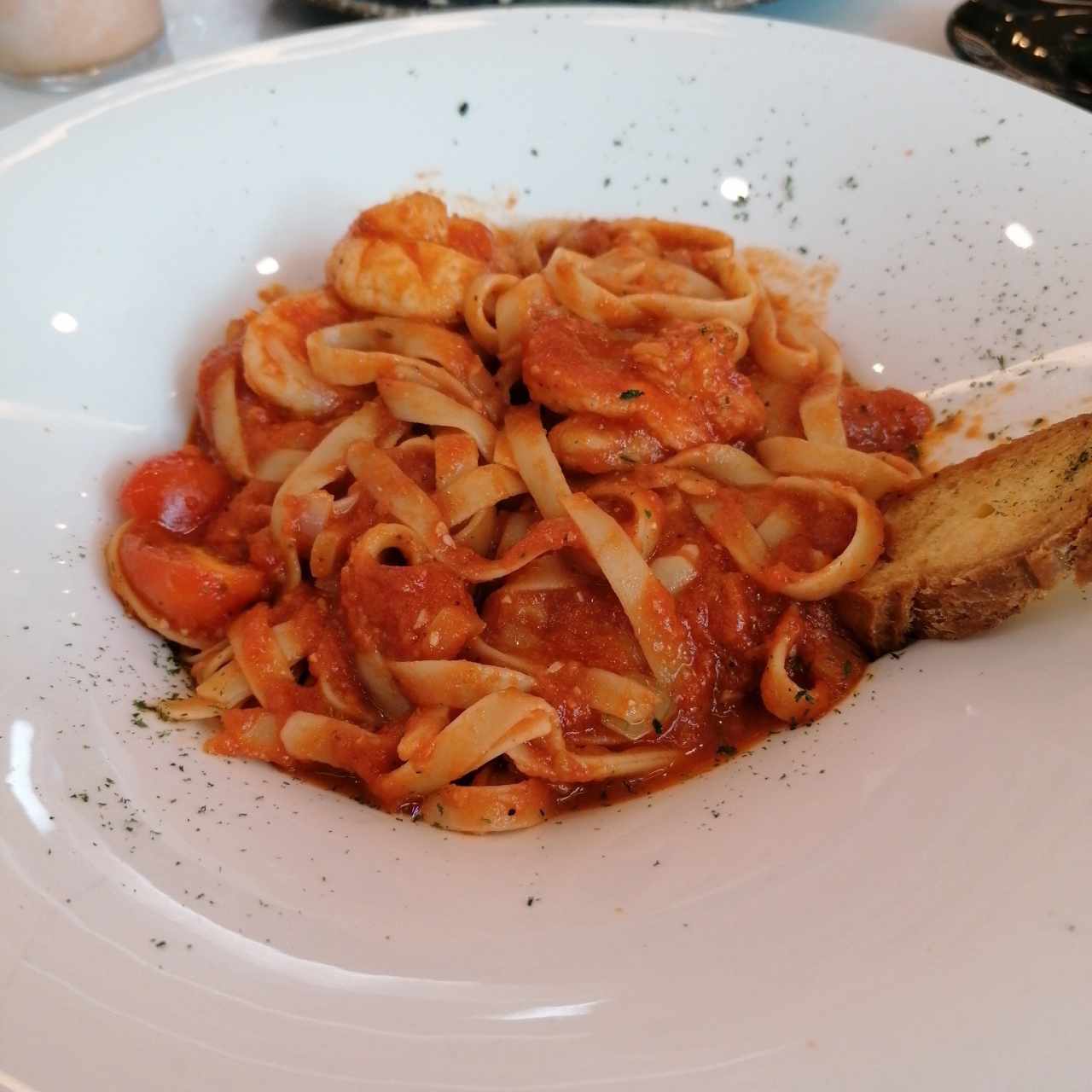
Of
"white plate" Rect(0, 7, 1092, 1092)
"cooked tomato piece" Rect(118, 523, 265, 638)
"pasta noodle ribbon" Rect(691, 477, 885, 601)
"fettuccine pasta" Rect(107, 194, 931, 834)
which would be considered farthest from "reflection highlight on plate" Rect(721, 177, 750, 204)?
"cooked tomato piece" Rect(118, 523, 265, 638)

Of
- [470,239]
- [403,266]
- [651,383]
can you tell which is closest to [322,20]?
[470,239]

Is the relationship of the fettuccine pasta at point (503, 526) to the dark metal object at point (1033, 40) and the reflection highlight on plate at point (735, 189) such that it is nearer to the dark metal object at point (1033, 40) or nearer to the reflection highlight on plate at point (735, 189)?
the reflection highlight on plate at point (735, 189)

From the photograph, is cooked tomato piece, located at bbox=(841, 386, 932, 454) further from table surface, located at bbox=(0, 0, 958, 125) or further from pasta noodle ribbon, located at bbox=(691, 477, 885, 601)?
table surface, located at bbox=(0, 0, 958, 125)

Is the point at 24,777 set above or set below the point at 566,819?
above

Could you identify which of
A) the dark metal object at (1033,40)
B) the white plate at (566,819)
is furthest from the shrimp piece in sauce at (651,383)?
the dark metal object at (1033,40)

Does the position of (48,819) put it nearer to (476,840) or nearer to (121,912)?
(121,912)

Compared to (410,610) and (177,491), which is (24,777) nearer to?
(410,610)
